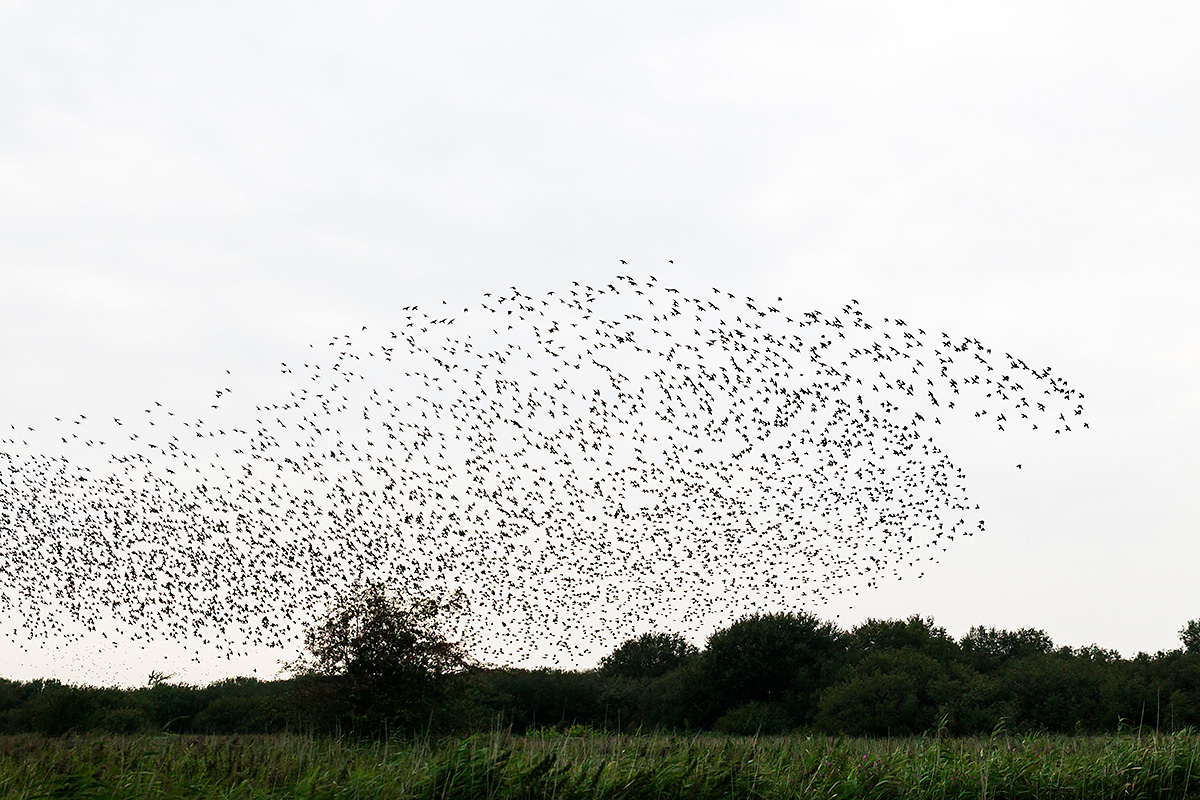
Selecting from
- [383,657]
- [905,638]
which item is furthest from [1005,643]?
[383,657]

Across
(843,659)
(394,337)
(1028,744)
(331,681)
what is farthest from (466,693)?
(843,659)

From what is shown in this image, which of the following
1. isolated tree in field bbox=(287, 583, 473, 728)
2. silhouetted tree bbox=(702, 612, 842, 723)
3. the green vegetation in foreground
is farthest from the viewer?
silhouetted tree bbox=(702, 612, 842, 723)

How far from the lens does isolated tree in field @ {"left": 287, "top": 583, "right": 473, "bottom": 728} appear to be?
Result: 2645cm

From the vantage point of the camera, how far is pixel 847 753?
56.9ft

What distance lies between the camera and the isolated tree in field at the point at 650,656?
271 ft

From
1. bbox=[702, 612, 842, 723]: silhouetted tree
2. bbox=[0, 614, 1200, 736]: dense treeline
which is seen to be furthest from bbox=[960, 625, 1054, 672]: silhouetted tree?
bbox=[702, 612, 842, 723]: silhouetted tree

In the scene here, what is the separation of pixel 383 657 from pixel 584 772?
15.6 m

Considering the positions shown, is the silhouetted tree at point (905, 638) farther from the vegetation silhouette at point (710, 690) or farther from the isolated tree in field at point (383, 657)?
the isolated tree in field at point (383, 657)

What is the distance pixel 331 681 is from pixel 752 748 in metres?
14.6

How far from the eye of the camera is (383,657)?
1065 inches

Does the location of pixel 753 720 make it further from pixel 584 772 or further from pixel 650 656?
pixel 584 772

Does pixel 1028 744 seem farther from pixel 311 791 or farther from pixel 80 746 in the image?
pixel 80 746

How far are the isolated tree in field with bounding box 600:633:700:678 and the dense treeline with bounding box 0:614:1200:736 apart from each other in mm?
11664

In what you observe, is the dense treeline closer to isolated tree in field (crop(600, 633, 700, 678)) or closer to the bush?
the bush
